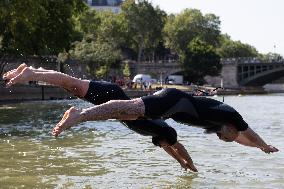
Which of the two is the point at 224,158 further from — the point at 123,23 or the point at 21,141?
the point at 123,23

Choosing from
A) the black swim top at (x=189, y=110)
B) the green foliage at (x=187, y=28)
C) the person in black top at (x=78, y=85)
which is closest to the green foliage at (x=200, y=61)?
the green foliage at (x=187, y=28)

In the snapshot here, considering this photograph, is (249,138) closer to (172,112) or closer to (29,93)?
(172,112)

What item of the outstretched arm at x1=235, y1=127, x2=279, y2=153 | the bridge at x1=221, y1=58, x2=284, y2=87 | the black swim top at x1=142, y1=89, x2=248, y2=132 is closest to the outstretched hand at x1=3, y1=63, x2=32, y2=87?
the black swim top at x1=142, y1=89, x2=248, y2=132

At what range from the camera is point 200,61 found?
126500mm

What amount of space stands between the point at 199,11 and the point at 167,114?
491ft

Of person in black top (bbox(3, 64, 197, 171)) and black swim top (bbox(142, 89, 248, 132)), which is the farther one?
person in black top (bbox(3, 64, 197, 171))

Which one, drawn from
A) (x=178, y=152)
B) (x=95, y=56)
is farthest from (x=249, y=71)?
(x=178, y=152)

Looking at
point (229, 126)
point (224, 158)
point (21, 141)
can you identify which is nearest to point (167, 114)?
point (229, 126)

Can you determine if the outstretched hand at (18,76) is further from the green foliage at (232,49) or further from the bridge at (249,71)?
the green foliage at (232,49)

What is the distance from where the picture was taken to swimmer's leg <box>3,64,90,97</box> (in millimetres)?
8812

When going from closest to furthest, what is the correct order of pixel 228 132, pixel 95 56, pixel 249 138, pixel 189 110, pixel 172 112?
1. pixel 172 112
2. pixel 189 110
3. pixel 228 132
4. pixel 249 138
5. pixel 95 56

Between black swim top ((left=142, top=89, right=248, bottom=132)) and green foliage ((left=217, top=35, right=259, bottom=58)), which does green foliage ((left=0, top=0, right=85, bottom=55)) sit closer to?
black swim top ((left=142, top=89, right=248, bottom=132))

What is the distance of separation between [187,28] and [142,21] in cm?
2231

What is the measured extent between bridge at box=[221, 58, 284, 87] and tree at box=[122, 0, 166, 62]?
15357mm
